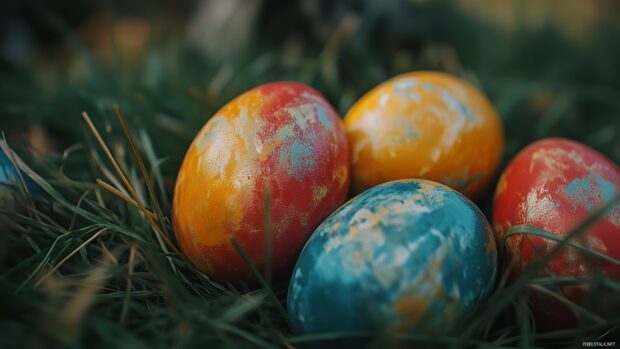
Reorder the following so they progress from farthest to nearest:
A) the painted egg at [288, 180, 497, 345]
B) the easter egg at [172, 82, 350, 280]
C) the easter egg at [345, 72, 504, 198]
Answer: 1. the easter egg at [345, 72, 504, 198]
2. the easter egg at [172, 82, 350, 280]
3. the painted egg at [288, 180, 497, 345]

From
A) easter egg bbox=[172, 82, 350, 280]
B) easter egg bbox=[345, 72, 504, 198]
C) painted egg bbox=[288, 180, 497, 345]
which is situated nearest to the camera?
painted egg bbox=[288, 180, 497, 345]

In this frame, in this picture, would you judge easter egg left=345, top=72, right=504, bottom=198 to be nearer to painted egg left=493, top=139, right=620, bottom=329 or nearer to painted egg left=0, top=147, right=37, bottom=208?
painted egg left=493, top=139, right=620, bottom=329

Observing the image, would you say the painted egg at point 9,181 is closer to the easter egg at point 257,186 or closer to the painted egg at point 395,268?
the easter egg at point 257,186

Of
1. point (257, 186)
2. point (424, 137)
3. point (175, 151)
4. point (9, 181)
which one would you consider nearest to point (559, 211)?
point (424, 137)

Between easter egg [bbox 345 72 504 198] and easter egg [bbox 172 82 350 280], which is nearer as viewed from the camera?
easter egg [bbox 172 82 350 280]

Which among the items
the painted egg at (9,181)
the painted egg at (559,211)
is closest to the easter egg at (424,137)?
the painted egg at (559,211)

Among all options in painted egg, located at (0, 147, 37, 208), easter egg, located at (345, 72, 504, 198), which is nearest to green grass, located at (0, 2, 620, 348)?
painted egg, located at (0, 147, 37, 208)
